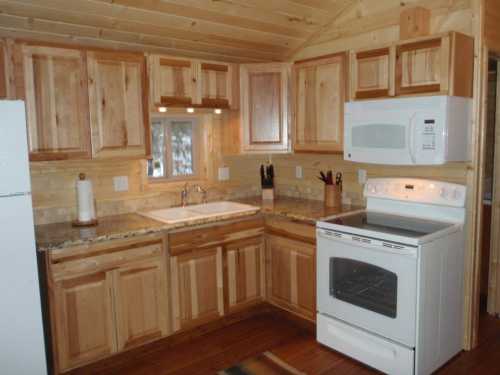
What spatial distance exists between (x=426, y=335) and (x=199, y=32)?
261cm

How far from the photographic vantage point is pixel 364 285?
2770 mm

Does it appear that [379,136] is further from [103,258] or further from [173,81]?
[103,258]

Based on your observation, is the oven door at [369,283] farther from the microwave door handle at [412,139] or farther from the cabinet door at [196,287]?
the cabinet door at [196,287]

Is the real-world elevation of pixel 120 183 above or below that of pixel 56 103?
below

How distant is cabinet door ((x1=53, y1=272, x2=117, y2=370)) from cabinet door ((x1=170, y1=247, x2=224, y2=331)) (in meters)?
0.47

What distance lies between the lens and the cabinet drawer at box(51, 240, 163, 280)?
8.35 feet

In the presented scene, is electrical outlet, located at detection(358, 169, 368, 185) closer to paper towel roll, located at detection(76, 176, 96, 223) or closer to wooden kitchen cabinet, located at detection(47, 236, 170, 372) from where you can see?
wooden kitchen cabinet, located at detection(47, 236, 170, 372)

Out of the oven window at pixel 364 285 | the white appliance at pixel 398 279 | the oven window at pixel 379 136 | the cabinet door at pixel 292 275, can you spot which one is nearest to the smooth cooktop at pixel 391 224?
the white appliance at pixel 398 279

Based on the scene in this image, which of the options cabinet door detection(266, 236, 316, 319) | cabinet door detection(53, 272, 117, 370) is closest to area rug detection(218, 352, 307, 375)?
cabinet door detection(266, 236, 316, 319)

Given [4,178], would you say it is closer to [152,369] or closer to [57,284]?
[57,284]

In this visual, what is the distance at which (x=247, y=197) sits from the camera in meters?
4.20

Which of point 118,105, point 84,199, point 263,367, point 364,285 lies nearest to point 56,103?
point 118,105

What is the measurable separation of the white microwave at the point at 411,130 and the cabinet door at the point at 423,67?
0.08 m

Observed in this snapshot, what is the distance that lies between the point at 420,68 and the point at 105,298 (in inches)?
97.6
